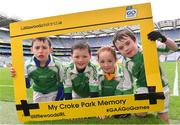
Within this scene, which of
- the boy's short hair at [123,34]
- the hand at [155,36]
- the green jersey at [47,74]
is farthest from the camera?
the green jersey at [47,74]

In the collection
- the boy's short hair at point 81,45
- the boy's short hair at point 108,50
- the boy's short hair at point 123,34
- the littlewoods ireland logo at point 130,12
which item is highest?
the littlewoods ireland logo at point 130,12

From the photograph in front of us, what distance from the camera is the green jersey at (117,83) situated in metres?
3.37

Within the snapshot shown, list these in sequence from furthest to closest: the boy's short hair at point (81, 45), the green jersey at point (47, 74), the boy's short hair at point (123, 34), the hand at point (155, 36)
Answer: the green jersey at point (47, 74)
the boy's short hair at point (81, 45)
the boy's short hair at point (123, 34)
the hand at point (155, 36)

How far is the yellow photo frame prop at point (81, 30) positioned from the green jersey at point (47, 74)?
3.3 inches

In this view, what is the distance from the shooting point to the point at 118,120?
364 cm

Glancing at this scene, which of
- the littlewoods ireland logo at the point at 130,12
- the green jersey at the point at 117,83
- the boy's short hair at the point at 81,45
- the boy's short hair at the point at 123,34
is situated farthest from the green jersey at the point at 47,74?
the littlewoods ireland logo at the point at 130,12

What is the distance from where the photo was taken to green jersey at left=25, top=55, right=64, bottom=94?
355cm

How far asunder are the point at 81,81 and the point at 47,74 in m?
0.33

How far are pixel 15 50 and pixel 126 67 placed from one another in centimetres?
106

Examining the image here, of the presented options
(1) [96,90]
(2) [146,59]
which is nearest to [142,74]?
(2) [146,59]

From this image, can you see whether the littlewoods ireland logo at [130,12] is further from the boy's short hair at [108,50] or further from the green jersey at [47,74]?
the green jersey at [47,74]

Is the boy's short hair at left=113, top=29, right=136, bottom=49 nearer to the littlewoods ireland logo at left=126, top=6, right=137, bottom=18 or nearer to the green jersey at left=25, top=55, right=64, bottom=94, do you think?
the littlewoods ireland logo at left=126, top=6, right=137, bottom=18

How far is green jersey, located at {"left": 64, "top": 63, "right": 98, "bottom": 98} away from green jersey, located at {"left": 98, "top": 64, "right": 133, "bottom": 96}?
0.07 m

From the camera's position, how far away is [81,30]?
133 inches
